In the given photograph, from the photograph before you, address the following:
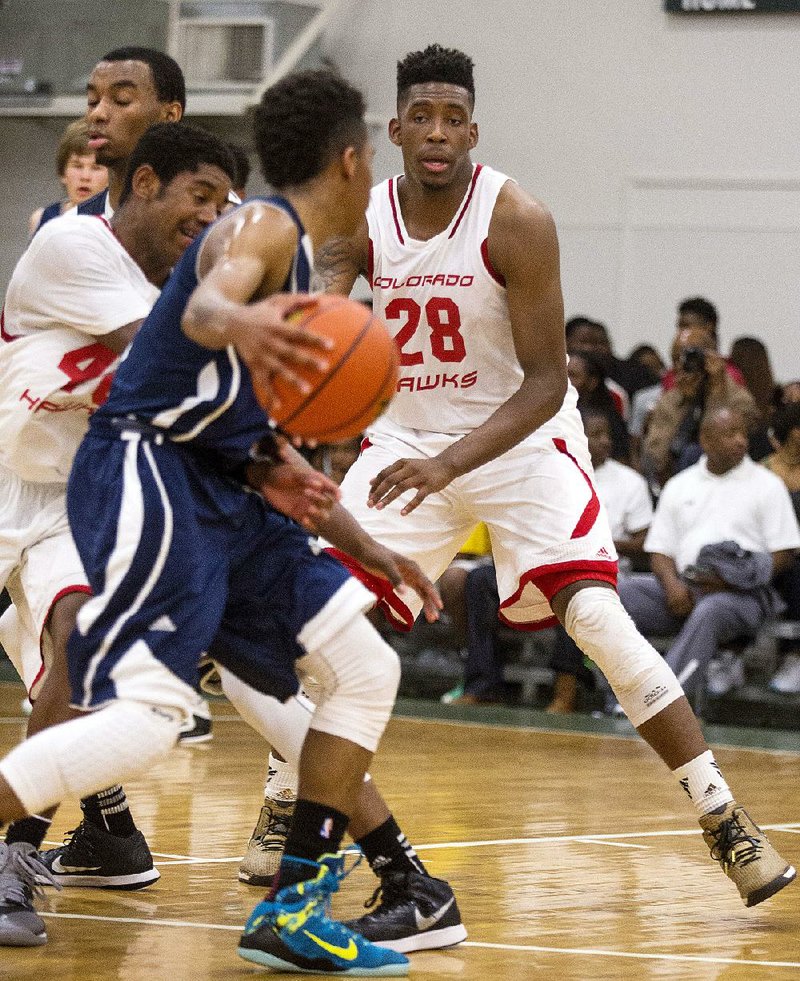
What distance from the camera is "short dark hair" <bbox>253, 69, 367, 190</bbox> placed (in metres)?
3.81

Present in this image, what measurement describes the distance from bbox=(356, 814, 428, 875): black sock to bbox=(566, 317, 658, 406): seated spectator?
7532mm

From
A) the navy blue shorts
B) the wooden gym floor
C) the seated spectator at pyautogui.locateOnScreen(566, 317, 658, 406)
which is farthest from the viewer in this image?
the seated spectator at pyautogui.locateOnScreen(566, 317, 658, 406)

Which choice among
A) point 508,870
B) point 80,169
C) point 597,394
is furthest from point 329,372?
point 597,394

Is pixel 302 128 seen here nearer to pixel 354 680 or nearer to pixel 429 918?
pixel 354 680

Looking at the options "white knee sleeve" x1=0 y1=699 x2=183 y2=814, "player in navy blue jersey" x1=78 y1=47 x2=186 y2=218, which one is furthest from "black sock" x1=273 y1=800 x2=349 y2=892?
"player in navy blue jersey" x1=78 y1=47 x2=186 y2=218

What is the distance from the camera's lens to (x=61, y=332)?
14.6 ft

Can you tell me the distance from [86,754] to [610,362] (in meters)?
9.21

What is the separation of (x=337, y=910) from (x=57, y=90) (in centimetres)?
1397

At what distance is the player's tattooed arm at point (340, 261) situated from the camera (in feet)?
17.6

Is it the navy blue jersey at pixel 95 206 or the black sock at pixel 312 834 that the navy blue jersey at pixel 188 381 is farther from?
the navy blue jersey at pixel 95 206

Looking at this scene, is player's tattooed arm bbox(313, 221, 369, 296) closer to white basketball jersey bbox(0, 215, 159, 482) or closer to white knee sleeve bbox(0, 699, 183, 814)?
white basketball jersey bbox(0, 215, 159, 482)

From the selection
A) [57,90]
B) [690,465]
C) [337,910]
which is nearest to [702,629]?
[690,465]

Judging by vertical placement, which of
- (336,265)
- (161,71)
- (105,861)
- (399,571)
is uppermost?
(161,71)

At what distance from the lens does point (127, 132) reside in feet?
16.8
